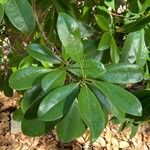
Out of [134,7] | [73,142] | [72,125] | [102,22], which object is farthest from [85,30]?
[73,142]

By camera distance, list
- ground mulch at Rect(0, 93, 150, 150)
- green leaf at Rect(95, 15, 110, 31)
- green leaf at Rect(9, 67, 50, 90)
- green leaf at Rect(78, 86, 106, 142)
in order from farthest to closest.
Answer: ground mulch at Rect(0, 93, 150, 150)
green leaf at Rect(95, 15, 110, 31)
green leaf at Rect(9, 67, 50, 90)
green leaf at Rect(78, 86, 106, 142)

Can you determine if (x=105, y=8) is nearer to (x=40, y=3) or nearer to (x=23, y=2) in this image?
(x=40, y=3)

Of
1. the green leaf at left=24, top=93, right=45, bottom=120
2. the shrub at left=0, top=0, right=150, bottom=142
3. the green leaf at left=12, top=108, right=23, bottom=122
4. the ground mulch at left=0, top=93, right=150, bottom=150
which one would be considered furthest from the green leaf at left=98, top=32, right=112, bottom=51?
the ground mulch at left=0, top=93, right=150, bottom=150

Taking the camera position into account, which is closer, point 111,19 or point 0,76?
point 111,19

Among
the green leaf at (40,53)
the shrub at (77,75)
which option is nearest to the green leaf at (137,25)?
the shrub at (77,75)

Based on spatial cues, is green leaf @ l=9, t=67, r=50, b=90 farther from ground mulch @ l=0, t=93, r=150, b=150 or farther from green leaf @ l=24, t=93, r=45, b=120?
ground mulch @ l=0, t=93, r=150, b=150

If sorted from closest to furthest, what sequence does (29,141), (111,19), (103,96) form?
(103,96)
(111,19)
(29,141)

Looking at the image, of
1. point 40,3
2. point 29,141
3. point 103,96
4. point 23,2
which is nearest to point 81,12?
point 40,3
